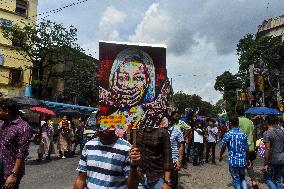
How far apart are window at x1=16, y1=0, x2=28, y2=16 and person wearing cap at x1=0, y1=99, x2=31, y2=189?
4018 centimetres

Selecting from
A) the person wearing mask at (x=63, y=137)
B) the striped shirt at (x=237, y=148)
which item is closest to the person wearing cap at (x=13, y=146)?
the striped shirt at (x=237, y=148)

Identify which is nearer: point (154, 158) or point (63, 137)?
point (154, 158)

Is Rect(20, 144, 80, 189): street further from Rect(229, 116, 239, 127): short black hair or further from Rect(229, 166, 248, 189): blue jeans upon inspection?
Rect(229, 116, 239, 127): short black hair

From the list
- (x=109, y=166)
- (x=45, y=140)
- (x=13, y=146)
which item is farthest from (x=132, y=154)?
(x=45, y=140)

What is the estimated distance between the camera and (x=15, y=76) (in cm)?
4347

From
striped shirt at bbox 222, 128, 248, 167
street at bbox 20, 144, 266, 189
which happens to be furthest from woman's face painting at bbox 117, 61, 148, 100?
street at bbox 20, 144, 266, 189

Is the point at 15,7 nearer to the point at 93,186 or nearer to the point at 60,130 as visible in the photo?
the point at 60,130

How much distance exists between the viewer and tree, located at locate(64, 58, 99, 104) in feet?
150

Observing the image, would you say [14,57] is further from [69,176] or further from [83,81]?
[69,176]

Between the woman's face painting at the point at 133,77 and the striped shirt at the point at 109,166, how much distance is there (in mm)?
557

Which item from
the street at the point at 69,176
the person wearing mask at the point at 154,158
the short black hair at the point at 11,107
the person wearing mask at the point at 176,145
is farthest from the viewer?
the street at the point at 69,176

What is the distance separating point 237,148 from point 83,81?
1536 inches

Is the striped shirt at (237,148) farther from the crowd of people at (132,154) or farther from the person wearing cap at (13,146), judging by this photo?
the person wearing cap at (13,146)

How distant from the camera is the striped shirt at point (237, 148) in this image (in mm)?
7680
